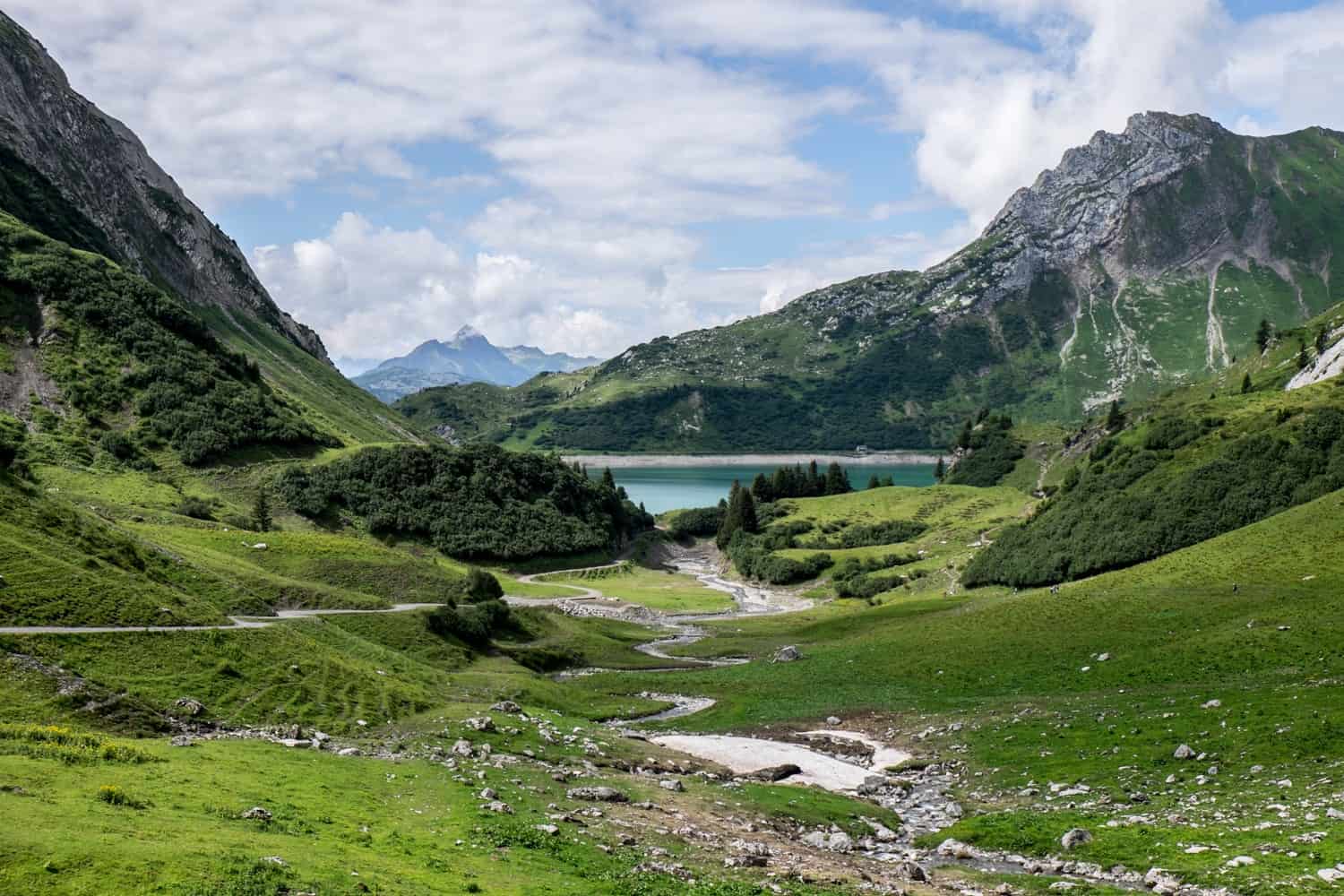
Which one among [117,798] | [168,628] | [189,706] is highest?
[168,628]

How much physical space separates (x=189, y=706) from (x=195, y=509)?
81.3 m

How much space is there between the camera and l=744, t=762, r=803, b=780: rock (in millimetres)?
40812

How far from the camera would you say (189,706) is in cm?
3412

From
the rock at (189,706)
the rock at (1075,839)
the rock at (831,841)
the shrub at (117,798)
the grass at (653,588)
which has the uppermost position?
the shrub at (117,798)

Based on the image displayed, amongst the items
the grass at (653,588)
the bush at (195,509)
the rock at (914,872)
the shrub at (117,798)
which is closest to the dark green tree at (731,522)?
the grass at (653,588)

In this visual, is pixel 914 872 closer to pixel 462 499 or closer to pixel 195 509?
pixel 195 509

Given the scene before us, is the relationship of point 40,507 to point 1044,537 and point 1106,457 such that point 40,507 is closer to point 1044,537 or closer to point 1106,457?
point 1044,537

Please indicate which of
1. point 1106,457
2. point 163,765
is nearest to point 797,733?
point 163,765

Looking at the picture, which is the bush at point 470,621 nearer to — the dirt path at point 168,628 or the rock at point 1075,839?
the dirt path at point 168,628

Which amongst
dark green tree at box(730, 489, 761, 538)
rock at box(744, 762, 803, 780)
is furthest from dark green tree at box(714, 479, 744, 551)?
rock at box(744, 762, 803, 780)

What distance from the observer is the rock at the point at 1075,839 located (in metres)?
26.9

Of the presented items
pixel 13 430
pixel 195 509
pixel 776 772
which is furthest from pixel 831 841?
A: pixel 13 430

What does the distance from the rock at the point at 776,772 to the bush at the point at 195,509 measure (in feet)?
280

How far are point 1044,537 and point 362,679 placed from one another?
80.4m
